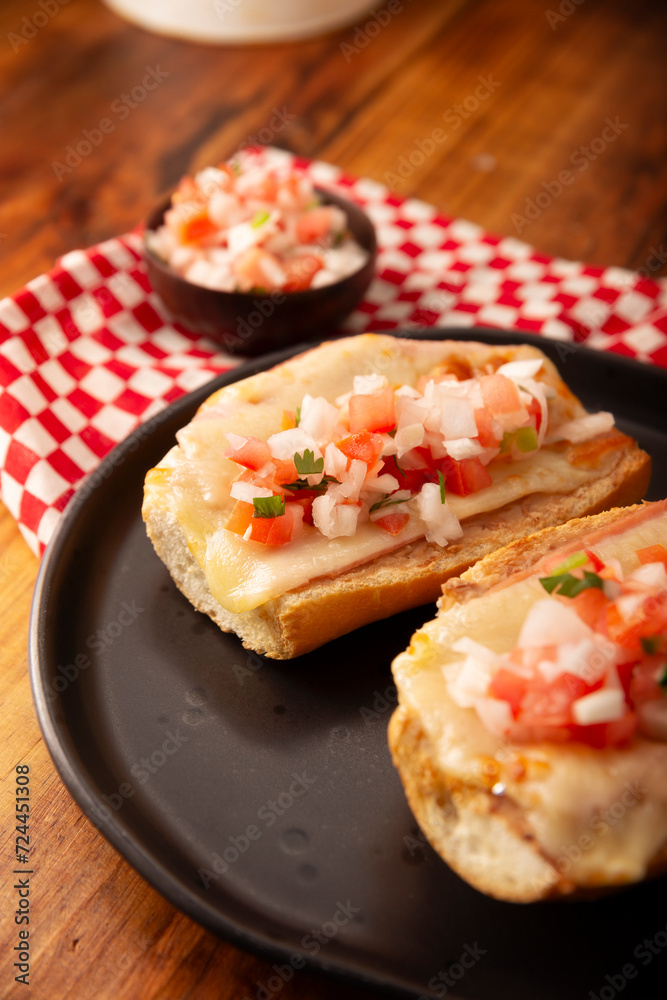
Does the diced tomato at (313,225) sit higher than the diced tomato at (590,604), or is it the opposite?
the diced tomato at (313,225)

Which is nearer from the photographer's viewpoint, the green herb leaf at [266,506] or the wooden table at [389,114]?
the green herb leaf at [266,506]

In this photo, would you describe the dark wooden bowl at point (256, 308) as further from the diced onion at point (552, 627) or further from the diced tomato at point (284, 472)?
the diced onion at point (552, 627)

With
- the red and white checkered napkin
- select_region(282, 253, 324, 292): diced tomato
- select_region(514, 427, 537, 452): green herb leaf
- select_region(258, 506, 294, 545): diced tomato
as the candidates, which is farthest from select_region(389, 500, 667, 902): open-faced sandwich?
select_region(282, 253, 324, 292): diced tomato

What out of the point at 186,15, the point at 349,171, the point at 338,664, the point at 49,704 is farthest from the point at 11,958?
the point at 186,15

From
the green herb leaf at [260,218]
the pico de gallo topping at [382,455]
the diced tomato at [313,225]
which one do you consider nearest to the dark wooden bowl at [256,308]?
the diced tomato at [313,225]

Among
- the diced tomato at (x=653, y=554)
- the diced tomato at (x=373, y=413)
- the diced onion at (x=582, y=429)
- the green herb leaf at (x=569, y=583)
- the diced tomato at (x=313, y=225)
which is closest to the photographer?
the green herb leaf at (x=569, y=583)

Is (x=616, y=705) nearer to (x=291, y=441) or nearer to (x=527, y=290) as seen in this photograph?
(x=291, y=441)

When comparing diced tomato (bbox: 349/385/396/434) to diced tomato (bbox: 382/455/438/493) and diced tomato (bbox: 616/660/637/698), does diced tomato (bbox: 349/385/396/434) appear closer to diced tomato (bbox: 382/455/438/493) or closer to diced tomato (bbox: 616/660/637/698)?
diced tomato (bbox: 382/455/438/493)
